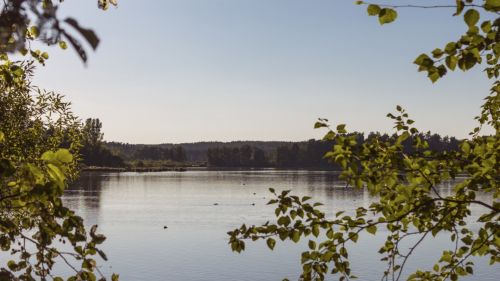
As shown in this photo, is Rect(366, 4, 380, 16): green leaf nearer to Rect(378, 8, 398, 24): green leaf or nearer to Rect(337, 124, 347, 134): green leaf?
Rect(378, 8, 398, 24): green leaf

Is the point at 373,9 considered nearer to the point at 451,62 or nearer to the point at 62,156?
the point at 451,62

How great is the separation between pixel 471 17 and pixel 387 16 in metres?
0.73

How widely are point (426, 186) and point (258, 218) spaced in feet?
203

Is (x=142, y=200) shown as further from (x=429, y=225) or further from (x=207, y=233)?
(x=429, y=225)

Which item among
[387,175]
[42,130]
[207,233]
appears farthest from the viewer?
[207,233]

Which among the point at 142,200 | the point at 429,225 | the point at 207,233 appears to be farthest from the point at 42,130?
the point at 142,200

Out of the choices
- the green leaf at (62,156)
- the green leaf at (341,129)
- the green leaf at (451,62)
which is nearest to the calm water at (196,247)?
the green leaf at (341,129)

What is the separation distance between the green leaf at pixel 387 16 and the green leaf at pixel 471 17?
635mm

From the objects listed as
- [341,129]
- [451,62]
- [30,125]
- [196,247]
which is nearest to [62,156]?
[451,62]

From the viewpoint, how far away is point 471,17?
173 inches

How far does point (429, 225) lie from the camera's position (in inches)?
283

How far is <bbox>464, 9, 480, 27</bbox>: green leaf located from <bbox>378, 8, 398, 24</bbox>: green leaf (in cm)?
64

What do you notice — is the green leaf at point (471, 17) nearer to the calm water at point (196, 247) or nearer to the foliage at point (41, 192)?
the foliage at point (41, 192)

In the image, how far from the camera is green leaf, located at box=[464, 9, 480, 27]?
4383 millimetres
